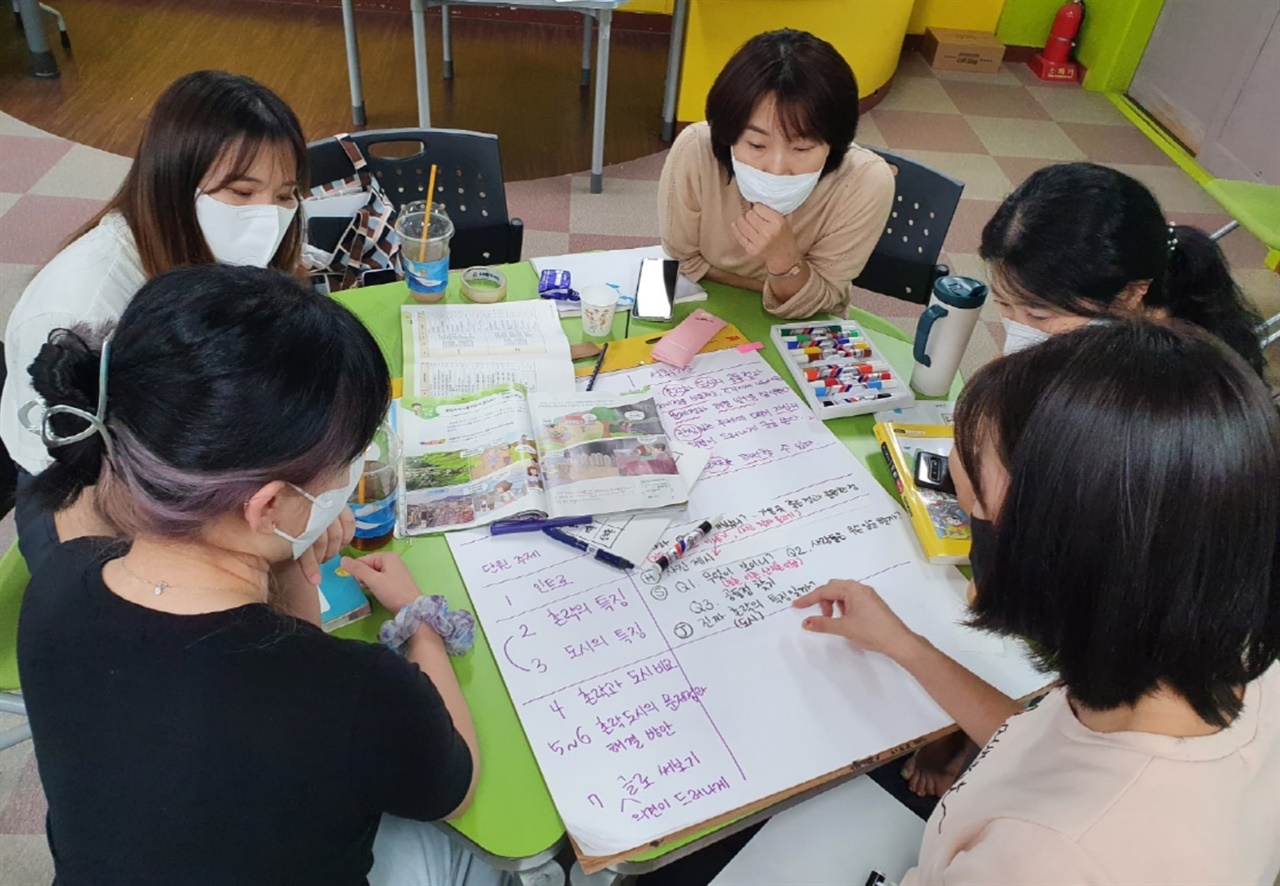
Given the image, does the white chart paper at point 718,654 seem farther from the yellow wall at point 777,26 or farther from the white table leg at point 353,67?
the white table leg at point 353,67

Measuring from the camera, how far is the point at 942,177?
1.91 meters

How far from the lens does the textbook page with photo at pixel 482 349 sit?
145 cm

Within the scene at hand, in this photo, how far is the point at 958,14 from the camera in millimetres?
4961

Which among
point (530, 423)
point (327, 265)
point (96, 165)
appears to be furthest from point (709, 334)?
point (96, 165)

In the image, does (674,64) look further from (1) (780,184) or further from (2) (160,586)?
(2) (160,586)

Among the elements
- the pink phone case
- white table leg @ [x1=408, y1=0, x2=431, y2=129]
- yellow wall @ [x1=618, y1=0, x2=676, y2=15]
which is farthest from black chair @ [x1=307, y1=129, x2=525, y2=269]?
yellow wall @ [x1=618, y1=0, x2=676, y2=15]

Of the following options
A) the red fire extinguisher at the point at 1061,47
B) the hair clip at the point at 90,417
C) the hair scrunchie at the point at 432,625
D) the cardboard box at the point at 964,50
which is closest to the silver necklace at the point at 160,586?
the hair clip at the point at 90,417

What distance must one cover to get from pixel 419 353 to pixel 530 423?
28cm

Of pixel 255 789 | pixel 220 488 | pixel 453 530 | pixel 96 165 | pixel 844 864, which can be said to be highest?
pixel 220 488

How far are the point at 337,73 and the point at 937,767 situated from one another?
421cm

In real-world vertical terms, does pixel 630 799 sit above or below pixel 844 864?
above

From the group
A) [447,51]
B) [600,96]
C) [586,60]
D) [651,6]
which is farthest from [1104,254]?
[651,6]

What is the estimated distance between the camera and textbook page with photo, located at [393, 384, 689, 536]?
1.22 meters

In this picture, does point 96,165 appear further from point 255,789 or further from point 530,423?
point 255,789
